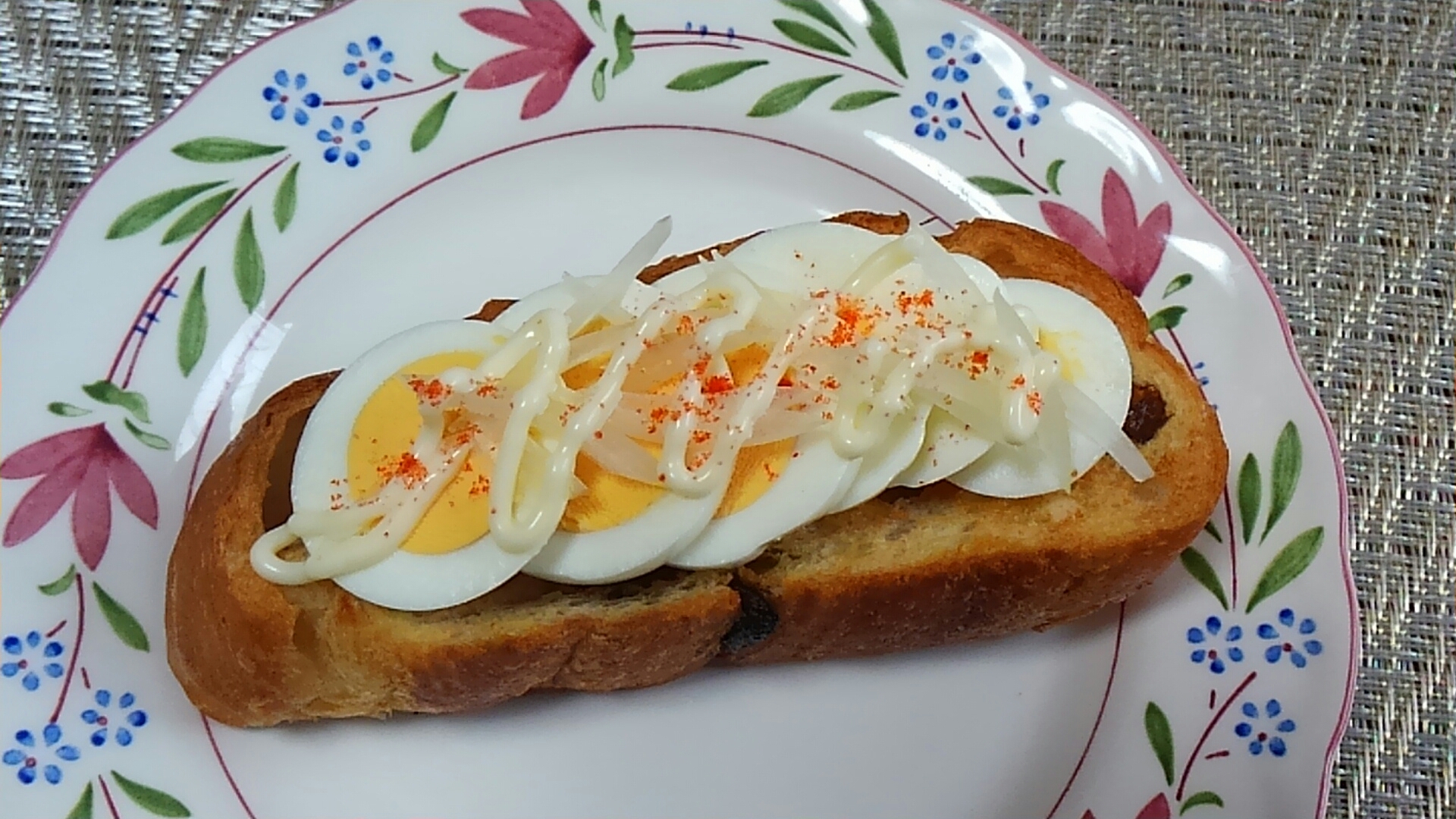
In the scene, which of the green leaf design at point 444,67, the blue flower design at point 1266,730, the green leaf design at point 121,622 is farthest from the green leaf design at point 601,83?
the blue flower design at point 1266,730

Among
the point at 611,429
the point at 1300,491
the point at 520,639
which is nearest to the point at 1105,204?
the point at 1300,491

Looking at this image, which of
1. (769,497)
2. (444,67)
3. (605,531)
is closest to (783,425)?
(769,497)

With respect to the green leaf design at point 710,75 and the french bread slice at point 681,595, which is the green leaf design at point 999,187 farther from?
the green leaf design at point 710,75

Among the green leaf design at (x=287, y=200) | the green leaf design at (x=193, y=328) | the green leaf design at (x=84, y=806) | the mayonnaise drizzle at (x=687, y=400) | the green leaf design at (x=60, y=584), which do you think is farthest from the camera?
the green leaf design at (x=287, y=200)

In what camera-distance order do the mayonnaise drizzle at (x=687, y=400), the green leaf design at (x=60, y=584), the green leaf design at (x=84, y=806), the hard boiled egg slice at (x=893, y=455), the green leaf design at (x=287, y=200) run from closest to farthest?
1. the mayonnaise drizzle at (x=687, y=400)
2. the hard boiled egg slice at (x=893, y=455)
3. the green leaf design at (x=84, y=806)
4. the green leaf design at (x=60, y=584)
5. the green leaf design at (x=287, y=200)

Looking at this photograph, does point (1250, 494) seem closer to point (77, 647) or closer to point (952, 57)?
point (952, 57)
